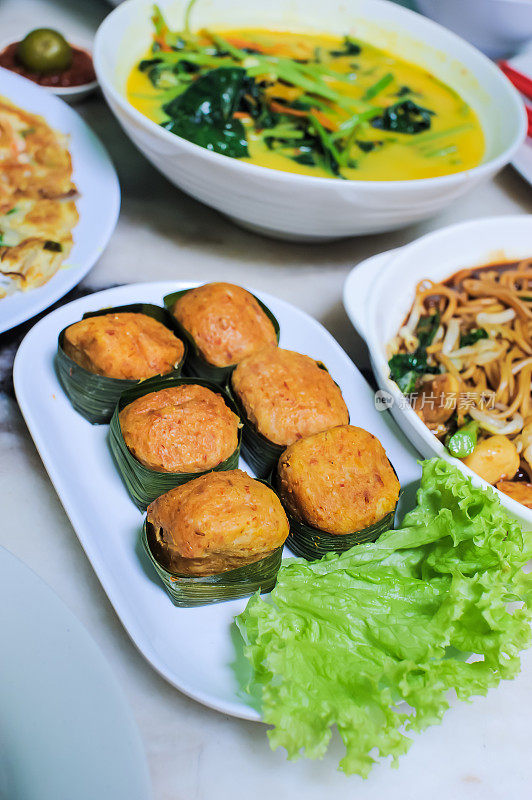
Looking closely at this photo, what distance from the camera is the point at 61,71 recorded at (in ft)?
8.10

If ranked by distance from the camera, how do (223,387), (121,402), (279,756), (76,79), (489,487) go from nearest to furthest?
(279,756) < (489,487) < (121,402) < (223,387) < (76,79)

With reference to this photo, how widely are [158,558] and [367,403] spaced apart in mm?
656

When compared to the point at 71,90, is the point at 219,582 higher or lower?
lower

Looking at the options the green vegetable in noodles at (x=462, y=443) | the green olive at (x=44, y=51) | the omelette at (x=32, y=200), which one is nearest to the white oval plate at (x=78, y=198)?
the omelette at (x=32, y=200)

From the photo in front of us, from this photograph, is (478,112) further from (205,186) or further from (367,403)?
(367,403)

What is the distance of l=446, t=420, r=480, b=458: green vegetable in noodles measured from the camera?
4.80ft

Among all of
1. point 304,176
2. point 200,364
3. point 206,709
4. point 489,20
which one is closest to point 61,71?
point 304,176

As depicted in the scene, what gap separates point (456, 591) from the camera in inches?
47.2

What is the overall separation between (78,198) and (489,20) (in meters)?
Result: 1.91

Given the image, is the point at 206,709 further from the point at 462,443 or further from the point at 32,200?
the point at 32,200

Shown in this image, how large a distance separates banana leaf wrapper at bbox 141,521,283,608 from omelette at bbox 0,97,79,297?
813mm

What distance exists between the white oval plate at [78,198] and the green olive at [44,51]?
0.75 ft

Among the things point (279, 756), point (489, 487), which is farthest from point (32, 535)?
point (489, 487)

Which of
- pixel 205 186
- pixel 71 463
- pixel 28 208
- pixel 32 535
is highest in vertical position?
pixel 205 186
